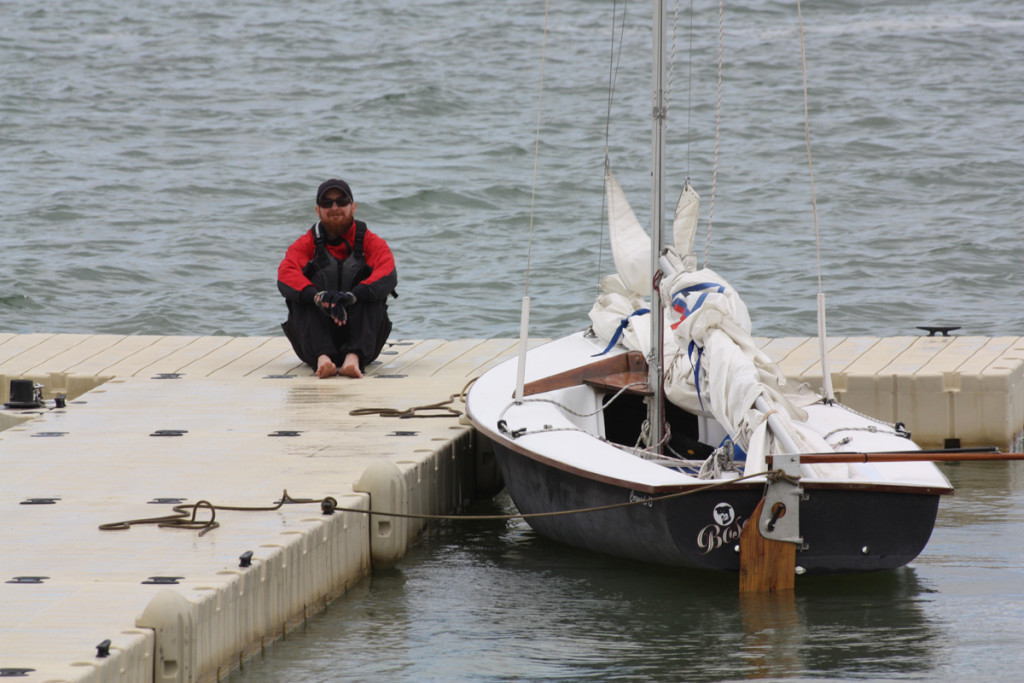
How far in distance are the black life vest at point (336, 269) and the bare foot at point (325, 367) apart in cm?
41

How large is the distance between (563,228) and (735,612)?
12.6 m

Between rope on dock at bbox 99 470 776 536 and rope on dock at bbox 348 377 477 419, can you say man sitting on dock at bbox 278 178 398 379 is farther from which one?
rope on dock at bbox 99 470 776 536

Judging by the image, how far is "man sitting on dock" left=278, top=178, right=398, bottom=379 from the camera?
892cm

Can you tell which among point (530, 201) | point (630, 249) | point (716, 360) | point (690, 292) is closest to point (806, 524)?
point (716, 360)

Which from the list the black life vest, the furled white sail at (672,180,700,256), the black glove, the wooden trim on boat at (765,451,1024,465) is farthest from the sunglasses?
the wooden trim on boat at (765,451,1024,465)

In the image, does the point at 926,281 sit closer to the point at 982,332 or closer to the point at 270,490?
the point at 982,332

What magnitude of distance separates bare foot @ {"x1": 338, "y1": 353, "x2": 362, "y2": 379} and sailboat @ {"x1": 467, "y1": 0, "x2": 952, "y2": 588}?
1.26 metres

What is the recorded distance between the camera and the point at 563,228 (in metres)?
18.3

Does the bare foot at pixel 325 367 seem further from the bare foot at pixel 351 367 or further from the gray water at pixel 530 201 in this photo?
the gray water at pixel 530 201

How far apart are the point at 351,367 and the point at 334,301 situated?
48 centimetres

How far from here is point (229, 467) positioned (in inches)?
267

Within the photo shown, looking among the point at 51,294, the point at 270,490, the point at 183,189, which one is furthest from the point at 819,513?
the point at 183,189

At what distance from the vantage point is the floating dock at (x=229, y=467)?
462 cm

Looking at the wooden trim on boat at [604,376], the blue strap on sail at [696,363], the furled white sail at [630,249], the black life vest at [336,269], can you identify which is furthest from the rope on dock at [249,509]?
the black life vest at [336,269]
